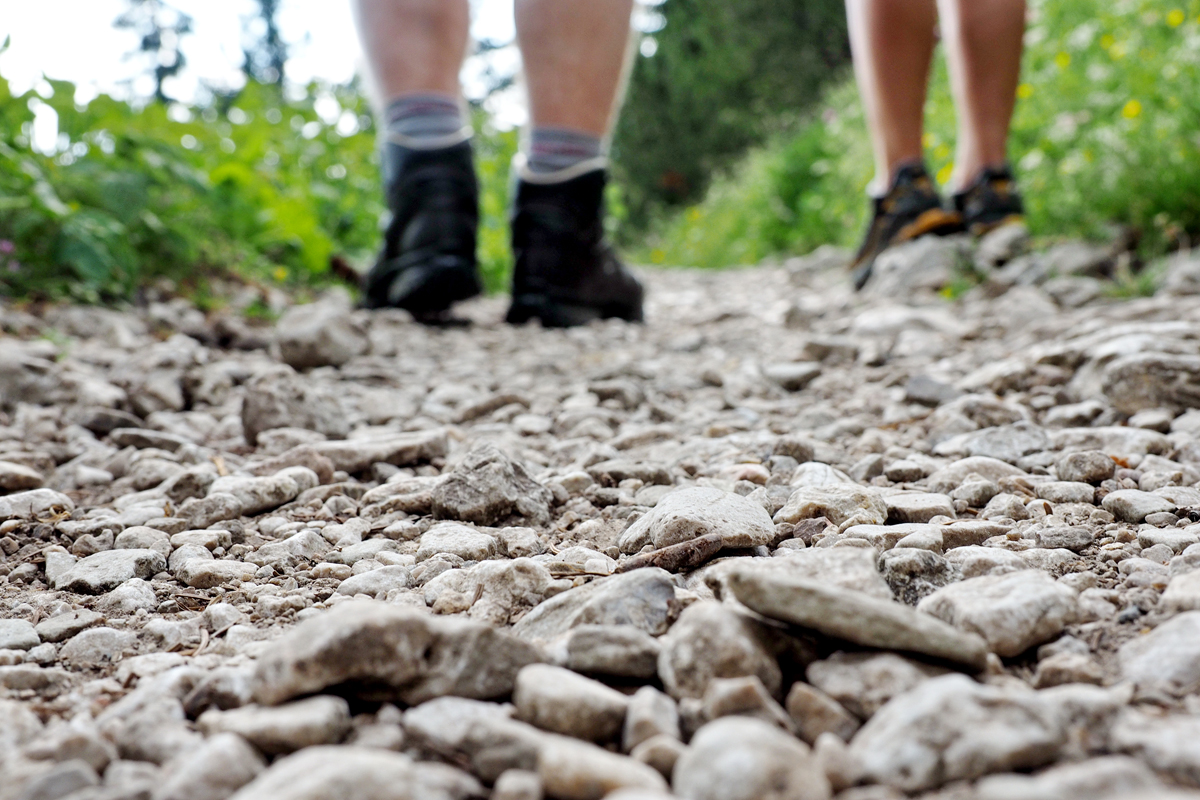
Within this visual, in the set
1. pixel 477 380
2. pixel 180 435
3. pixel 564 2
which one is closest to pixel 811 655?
pixel 180 435

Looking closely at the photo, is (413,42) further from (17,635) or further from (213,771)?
(213,771)

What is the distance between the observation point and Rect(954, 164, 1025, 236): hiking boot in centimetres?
373

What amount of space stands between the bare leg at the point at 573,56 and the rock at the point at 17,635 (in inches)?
105

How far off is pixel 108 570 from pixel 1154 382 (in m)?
1.81

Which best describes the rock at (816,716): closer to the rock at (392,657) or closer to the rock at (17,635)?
the rock at (392,657)

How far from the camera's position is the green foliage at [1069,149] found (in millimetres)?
3213

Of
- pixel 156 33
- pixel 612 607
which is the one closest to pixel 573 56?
pixel 612 607

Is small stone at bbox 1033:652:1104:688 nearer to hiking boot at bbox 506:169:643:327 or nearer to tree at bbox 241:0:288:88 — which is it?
hiking boot at bbox 506:169:643:327

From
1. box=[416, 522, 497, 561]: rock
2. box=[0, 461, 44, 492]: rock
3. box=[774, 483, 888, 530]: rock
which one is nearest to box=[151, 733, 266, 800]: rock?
box=[416, 522, 497, 561]: rock

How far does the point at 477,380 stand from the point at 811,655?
1.79m

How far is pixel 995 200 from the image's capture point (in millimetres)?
3730

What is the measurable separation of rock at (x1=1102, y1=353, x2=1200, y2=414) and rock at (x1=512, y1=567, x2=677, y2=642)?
1239 millimetres

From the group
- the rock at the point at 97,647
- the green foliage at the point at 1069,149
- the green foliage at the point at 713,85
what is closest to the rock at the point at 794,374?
the green foliage at the point at 1069,149

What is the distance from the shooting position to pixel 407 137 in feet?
10.9
